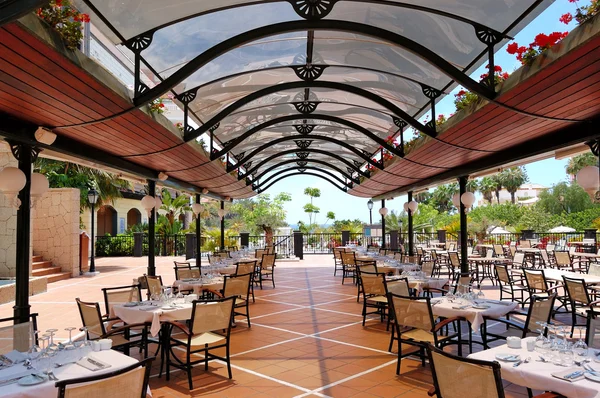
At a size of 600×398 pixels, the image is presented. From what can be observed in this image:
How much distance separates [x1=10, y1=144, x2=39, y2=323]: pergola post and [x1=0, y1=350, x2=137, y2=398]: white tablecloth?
1934mm

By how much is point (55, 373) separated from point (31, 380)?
205 mm

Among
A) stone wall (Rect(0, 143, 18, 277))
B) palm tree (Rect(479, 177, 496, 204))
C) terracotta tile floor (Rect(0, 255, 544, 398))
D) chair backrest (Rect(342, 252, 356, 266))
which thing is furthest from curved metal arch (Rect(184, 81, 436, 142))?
palm tree (Rect(479, 177, 496, 204))

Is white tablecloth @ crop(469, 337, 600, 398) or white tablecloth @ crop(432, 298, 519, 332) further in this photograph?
white tablecloth @ crop(432, 298, 519, 332)

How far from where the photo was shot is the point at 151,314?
4.94 m

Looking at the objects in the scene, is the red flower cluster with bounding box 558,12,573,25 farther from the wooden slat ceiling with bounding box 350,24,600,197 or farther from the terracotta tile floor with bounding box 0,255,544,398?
the terracotta tile floor with bounding box 0,255,544,398

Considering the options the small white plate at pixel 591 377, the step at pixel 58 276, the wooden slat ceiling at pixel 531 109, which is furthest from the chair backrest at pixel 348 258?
the small white plate at pixel 591 377

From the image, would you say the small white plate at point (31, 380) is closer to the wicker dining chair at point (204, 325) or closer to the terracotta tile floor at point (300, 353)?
the terracotta tile floor at point (300, 353)

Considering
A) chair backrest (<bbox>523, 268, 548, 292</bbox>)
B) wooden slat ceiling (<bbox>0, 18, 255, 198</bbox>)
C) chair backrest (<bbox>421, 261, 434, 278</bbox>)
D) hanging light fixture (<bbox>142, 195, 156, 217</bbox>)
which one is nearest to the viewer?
wooden slat ceiling (<bbox>0, 18, 255, 198</bbox>)

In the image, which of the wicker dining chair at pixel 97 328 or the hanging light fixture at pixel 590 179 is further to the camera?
the hanging light fixture at pixel 590 179

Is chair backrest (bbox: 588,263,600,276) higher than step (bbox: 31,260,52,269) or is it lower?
lower

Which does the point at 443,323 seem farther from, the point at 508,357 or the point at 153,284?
the point at 153,284

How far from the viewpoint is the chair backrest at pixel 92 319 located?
14.9 feet

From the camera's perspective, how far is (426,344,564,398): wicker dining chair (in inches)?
102

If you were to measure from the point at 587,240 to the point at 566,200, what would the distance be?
937 inches
